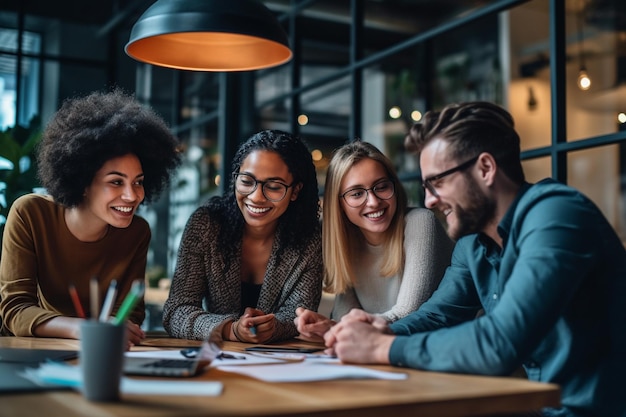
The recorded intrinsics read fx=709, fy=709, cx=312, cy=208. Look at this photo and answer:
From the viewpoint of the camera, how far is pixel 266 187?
96.3 inches

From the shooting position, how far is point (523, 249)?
4.83ft

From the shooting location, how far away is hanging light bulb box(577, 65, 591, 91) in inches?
261

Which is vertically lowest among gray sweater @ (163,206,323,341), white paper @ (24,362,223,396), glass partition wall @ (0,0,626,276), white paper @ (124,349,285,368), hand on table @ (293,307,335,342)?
white paper @ (124,349,285,368)

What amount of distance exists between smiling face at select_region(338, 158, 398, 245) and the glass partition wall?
230cm

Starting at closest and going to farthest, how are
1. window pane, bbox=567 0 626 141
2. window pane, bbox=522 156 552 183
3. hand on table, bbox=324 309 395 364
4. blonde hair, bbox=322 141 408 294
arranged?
hand on table, bbox=324 309 395 364, blonde hair, bbox=322 141 408 294, window pane, bbox=522 156 552 183, window pane, bbox=567 0 626 141

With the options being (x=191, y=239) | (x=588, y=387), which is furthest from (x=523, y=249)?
(x=191, y=239)

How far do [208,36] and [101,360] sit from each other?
5.31 feet

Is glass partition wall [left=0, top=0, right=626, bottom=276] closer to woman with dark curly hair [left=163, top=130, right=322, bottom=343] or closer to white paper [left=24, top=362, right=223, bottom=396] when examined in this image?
woman with dark curly hair [left=163, top=130, right=322, bottom=343]

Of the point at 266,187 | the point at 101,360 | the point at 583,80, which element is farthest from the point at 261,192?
the point at 583,80

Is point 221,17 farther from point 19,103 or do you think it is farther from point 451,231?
point 19,103

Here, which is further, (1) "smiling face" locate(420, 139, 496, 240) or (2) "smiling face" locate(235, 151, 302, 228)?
(2) "smiling face" locate(235, 151, 302, 228)

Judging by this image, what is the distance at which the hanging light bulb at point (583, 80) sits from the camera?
261 inches

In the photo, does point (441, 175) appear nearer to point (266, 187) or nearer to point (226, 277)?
point (266, 187)

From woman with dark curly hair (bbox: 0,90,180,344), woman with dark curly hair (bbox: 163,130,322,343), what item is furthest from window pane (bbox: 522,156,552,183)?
woman with dark curly hair (bbox: 0,90,180,344)
